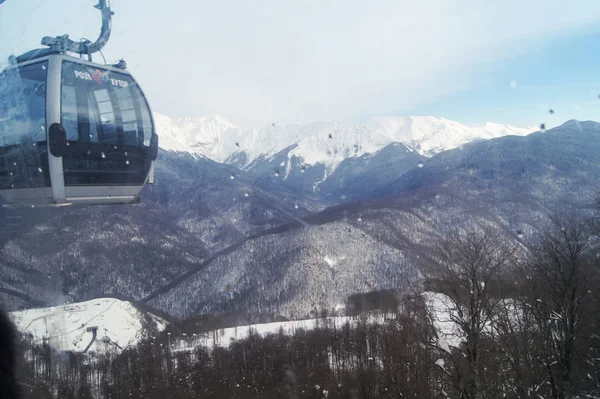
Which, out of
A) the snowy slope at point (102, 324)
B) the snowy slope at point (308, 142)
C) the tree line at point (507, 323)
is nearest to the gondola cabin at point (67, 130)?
the tree line at point (507, 323)

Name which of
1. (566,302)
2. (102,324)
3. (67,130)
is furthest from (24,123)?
(102,324)

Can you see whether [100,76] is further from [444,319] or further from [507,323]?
[507,323]

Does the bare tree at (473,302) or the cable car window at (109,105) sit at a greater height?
the cable car window at (109,105)

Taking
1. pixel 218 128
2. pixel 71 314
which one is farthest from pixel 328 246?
pixel 218 128

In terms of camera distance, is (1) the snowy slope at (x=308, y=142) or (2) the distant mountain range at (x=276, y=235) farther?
(1) the snowy slope at (x=308, y=142)

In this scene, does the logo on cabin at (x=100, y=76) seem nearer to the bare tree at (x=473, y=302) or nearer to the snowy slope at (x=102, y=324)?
the bare tree at (x=473, y=302)

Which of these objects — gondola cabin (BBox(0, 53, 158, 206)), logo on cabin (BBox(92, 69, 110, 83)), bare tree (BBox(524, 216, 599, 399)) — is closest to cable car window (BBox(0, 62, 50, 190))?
gondola cabin (BBox(0, 53, 158, 206))

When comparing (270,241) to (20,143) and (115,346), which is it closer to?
(115,346)

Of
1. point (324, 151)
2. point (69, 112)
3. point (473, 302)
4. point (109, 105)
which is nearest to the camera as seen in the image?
point (69, 112)

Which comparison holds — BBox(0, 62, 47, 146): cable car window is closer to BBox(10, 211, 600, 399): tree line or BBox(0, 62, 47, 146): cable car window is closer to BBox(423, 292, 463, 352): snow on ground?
BBox(10, 211, 600, 399): tree line

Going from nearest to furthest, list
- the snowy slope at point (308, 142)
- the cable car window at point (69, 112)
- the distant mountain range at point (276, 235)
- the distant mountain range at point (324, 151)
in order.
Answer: the cable car window at point (69, 112) → the distant mountain range at point (276, 235) → the distant mountain range at point (324, 151) → the snowy slope at point (308, 142)
